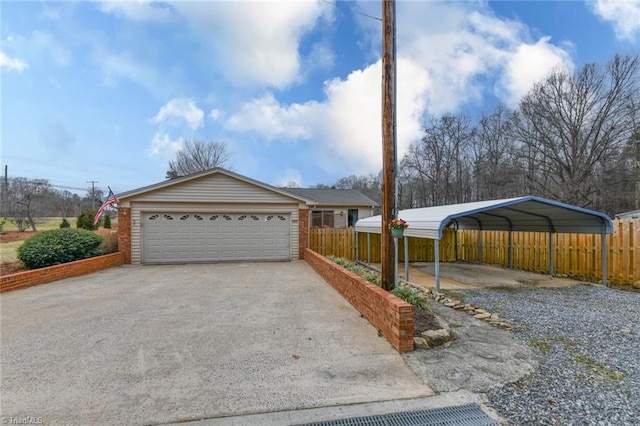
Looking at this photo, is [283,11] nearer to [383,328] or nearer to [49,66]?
[49,66]

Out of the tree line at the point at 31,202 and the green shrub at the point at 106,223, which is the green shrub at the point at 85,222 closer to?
the green shrub at the point at 106,223

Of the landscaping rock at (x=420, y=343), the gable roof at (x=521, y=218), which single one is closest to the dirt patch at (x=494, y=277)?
the gable roof at (x=521, y=218)

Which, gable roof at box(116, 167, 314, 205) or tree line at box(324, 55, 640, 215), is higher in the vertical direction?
tree line at box(324, 55, 640, 215)

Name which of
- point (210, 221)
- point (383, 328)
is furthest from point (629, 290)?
point (210, 221)

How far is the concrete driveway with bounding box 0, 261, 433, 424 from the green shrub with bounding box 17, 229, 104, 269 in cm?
239

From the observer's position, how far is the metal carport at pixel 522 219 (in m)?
7.06

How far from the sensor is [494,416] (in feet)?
8.18

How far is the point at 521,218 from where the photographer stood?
975 cm

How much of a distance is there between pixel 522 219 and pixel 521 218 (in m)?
0.08

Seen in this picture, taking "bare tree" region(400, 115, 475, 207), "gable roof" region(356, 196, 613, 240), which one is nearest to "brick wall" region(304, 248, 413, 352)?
"gable roof" region(356, 196, 613, 240)

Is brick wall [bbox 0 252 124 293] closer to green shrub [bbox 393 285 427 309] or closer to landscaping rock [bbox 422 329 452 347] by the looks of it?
green shrub [bbox 393 285 427 309]

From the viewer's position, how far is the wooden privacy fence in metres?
7.93

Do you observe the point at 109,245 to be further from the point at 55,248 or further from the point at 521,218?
the point at 521,218

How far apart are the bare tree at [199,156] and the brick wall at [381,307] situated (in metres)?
24.8
